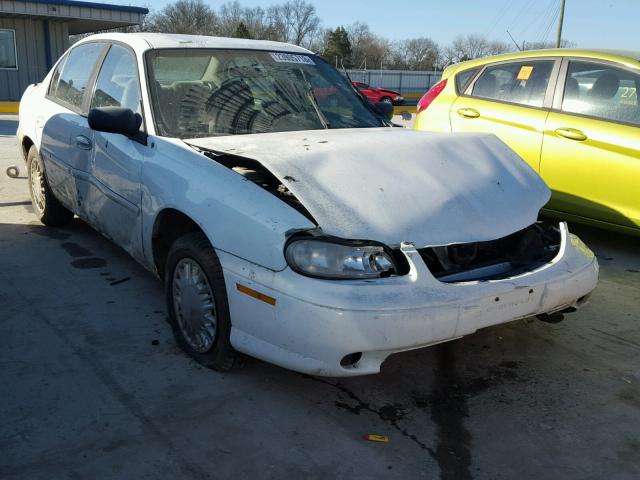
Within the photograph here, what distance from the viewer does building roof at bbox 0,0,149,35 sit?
18.3 metres

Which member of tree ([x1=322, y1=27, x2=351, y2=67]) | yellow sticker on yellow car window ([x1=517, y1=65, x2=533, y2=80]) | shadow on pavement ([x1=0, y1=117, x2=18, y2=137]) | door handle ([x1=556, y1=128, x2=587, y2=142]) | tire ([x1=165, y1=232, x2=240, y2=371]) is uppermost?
tree ([x1=322, y1=27, x2=351, y2=67])

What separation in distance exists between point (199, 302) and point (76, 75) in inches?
105

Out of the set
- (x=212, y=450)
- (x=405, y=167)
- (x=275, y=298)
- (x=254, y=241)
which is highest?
(x=405, y=167)

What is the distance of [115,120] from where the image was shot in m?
3.52

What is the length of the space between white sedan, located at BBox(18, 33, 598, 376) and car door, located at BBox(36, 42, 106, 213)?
0.04 meters

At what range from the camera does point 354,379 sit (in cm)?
312

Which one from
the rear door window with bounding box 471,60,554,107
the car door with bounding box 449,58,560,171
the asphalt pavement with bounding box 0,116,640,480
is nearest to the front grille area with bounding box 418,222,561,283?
the asphalt pavement with bounding box 0,116,640,480

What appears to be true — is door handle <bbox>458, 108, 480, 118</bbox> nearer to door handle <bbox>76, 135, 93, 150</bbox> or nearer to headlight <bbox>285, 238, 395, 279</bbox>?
door handle <bbox>76, 135, 93, 150</bbox>

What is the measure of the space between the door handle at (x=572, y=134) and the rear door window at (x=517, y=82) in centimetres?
39

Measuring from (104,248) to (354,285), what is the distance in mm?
3116

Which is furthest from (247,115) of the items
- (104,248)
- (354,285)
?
(104,248)

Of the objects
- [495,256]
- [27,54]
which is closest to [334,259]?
[495,256]

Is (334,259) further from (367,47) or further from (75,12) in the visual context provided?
(367,47)

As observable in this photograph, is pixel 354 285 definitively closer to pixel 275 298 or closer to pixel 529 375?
pixel 275 298
